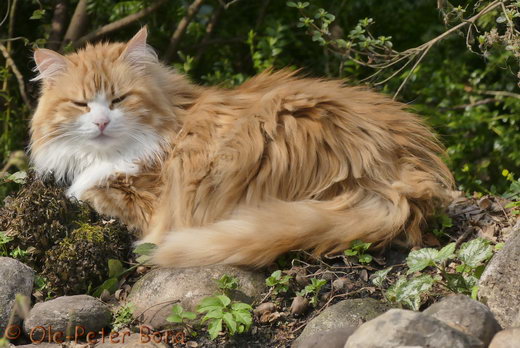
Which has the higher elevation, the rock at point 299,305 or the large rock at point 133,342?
the rock at point 299,305

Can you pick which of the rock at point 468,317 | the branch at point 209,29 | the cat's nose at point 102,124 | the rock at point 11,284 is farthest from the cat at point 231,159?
the branch at point 209,29

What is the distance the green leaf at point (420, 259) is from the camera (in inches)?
123

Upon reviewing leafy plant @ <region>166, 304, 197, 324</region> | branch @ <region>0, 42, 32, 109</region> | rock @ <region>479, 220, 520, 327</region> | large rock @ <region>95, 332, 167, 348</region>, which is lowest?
large rock @ <region>95, 332, 167, 348</region>

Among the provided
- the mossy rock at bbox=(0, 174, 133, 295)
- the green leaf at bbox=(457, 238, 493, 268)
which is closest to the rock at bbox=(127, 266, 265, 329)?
the mossy rock at bbox=(0, 174, 133, 295)

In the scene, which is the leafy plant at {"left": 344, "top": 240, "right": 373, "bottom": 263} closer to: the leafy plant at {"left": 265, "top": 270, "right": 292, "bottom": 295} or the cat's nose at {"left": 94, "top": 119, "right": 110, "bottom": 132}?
the leafy plant at {"left": 265, "top": 270, "right": 292, "bottom": 295}

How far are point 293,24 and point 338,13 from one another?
39 centimetres

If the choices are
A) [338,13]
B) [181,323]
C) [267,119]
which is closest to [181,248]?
[181,323]

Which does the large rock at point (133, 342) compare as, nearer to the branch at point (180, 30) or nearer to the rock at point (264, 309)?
the rock at point (264, 309)

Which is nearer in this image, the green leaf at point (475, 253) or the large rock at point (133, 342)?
the large rock at point (133, 342)

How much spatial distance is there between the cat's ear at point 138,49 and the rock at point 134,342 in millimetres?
1520

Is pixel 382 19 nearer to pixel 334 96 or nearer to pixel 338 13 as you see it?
pixel 338 13

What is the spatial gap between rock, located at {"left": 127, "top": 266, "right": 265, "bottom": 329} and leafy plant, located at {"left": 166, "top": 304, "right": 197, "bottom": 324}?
0.11 m

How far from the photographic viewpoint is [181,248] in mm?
3479

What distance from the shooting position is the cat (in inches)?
139
